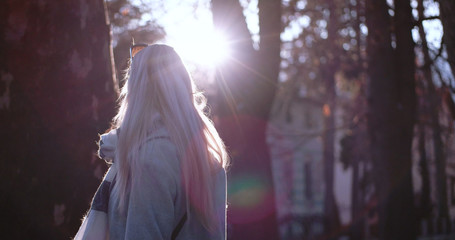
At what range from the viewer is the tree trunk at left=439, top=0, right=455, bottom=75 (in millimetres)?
5910

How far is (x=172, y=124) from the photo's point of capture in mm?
2580

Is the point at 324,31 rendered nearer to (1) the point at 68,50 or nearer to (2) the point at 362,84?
(2) the point at 362,84

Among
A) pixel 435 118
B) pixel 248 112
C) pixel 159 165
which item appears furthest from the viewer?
pixel 435 118

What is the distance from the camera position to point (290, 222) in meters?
26.3

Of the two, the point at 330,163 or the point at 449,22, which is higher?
the point at 449,22

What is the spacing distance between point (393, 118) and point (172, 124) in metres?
8.36

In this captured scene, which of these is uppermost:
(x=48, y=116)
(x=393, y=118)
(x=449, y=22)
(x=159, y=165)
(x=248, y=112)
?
(x=449, y=22)

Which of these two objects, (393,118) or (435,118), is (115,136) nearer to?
(393,118)

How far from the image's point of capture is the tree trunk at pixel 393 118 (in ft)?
33.7

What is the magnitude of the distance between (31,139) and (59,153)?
0.71ft

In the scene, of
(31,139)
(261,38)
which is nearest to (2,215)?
(31,139)

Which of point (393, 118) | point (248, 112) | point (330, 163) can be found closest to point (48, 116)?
point (248, 112)

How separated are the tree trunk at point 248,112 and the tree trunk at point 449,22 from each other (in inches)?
86.9

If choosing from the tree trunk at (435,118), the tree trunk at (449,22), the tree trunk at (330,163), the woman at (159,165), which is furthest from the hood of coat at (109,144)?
the tree trunk at (330,163)
